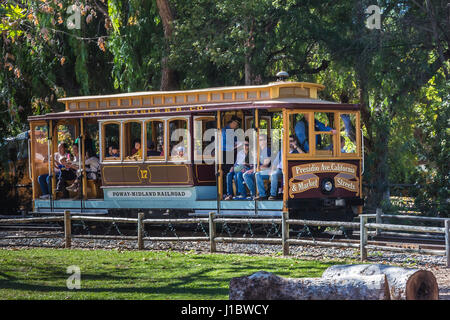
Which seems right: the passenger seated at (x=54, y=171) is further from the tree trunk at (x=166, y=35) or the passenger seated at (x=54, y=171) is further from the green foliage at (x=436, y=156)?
the green foliage at (x=436, y=156)

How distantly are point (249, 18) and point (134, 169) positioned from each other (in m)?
5.75

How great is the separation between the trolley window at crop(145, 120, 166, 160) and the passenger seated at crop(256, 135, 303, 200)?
102 inches

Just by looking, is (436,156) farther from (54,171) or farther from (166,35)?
(54,171)

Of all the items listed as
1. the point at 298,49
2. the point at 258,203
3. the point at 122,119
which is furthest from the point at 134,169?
the point at 298,49

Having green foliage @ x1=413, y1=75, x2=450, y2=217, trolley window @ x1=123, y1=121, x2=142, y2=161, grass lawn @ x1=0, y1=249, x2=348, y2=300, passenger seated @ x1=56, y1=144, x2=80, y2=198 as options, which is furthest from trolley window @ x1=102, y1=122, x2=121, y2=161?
green foliage @ x1=413, y1=75, x2=450, y2=217

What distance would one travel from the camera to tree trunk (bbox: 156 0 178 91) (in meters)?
22.8

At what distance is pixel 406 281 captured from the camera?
8641 millimetres

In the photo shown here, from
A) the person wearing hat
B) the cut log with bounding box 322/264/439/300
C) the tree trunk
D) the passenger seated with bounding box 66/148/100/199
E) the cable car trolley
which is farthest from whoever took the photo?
the tree trunk

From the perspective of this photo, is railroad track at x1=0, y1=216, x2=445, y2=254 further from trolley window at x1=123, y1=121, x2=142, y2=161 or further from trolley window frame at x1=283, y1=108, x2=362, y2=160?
trolley window at x1=123, y1=121, x2=142, y2=161

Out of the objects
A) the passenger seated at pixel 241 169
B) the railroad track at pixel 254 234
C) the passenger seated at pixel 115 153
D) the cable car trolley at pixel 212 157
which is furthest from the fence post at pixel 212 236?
the passenger seated at pixel 115 153

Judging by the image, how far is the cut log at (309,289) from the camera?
8.23 meters

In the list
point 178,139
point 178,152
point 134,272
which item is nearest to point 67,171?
point 178,139

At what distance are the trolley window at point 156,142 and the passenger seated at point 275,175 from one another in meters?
2.58
